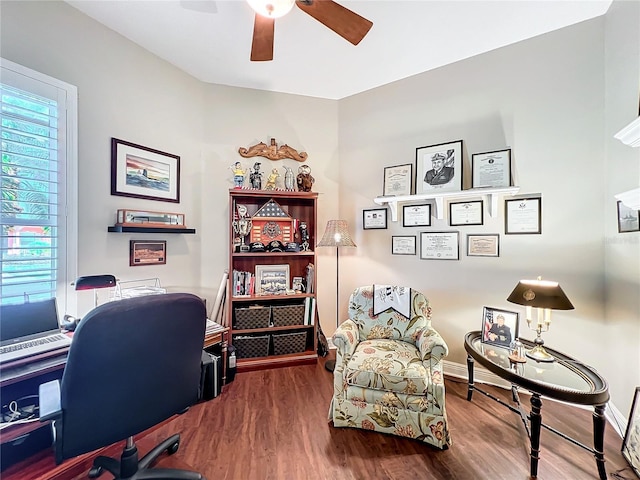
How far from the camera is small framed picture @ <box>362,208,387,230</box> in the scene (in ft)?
9.88

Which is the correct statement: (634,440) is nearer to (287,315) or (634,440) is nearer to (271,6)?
(287,315)

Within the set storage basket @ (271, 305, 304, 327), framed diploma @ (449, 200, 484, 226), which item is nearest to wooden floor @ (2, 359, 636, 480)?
storage basket @ (271, 305, 304, 327)

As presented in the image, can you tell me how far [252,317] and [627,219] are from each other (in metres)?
2.97

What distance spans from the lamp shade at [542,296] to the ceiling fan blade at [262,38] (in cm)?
224

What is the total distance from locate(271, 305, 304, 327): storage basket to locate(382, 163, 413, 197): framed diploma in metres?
1.54

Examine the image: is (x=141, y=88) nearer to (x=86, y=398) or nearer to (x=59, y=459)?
(x=86, y=398)

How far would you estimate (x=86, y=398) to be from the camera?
107 cm

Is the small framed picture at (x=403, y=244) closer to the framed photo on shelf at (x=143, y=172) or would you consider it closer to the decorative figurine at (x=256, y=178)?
the decorative figurine at (x=256, y=178)

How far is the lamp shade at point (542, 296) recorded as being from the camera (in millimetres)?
1668

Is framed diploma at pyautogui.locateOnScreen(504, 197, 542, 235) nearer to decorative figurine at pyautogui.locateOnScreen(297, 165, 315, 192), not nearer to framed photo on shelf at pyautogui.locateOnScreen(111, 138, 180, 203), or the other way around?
decorative figurine at pyautogui.locateOnScreen(297, 165, 315, 192)

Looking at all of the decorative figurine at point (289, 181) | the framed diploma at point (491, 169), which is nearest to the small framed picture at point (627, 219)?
the framed diploma at point (491, 169)

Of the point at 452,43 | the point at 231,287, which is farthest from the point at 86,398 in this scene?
the point at 452,43

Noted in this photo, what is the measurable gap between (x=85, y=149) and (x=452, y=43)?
3047 millimetres

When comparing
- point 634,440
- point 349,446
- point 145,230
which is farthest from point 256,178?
point 634,440
